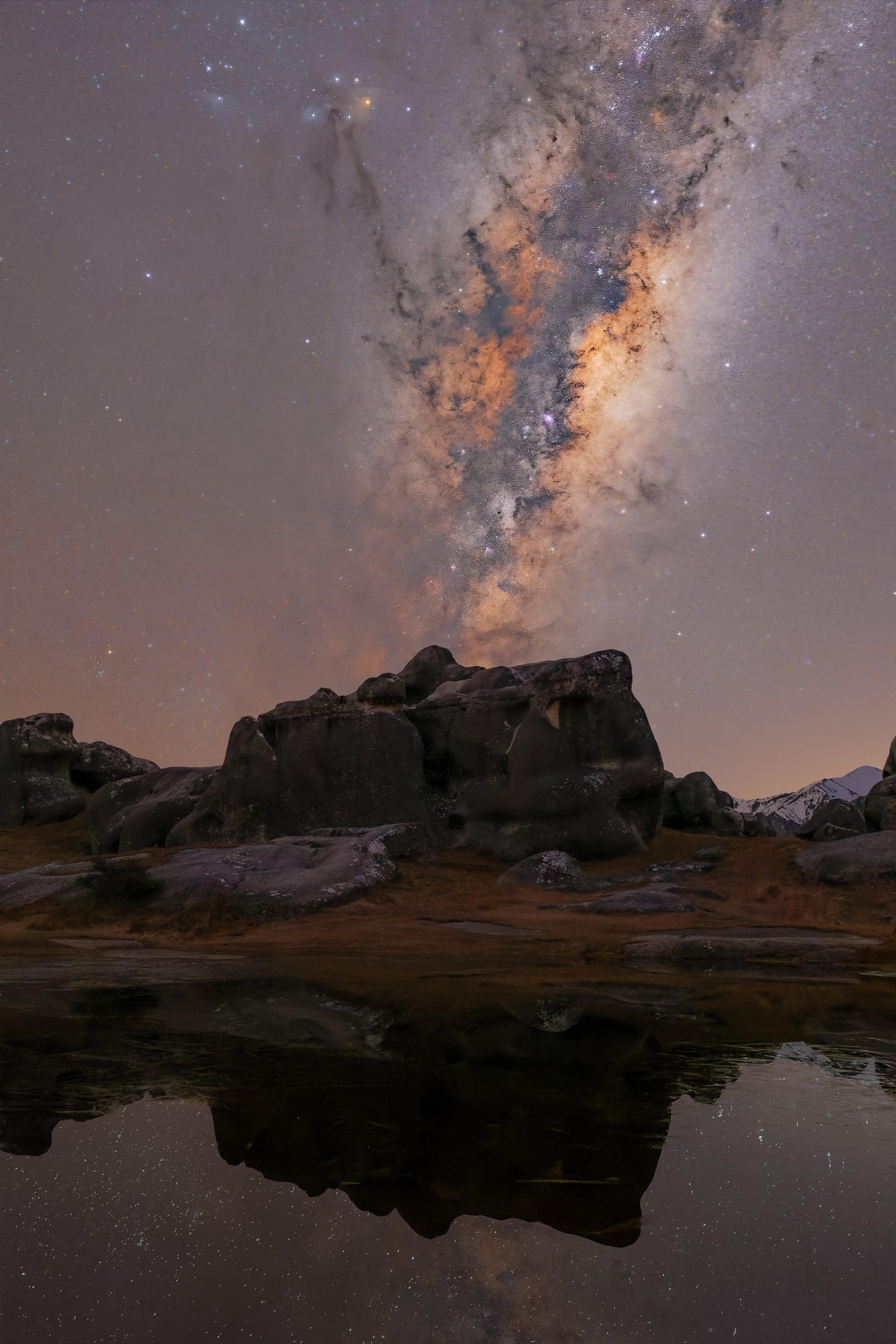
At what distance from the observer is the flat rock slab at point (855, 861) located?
45.6ft

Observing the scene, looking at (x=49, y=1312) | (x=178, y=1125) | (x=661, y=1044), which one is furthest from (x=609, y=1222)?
(x=661, y=1044)

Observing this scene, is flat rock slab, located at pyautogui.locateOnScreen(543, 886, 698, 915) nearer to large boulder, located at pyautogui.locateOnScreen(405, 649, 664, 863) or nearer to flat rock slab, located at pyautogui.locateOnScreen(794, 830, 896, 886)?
flat rock slab, located at pyautogui.locateOnScreen(794, 830, 896, 886)

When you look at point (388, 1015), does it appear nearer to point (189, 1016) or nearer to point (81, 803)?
point (189, 1016)

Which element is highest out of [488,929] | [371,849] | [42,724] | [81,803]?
[42,724]

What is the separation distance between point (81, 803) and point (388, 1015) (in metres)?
26.0

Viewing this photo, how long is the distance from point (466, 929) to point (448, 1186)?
316 inches

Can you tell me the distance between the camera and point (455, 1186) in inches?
99.4

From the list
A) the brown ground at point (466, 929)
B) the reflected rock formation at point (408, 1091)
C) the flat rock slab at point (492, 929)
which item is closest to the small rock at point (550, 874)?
the brown ground at point (466, 929)

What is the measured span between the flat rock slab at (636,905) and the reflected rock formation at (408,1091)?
20.3ft

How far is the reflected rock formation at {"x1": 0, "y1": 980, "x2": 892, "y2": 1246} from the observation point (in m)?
2.53

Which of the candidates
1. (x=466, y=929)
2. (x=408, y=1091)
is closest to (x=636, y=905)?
(x=466, y=929)

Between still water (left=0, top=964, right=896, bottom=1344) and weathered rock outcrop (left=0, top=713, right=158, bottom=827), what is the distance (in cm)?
2406

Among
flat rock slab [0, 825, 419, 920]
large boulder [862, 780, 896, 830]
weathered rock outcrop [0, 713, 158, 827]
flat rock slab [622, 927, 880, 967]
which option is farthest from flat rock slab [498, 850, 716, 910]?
weathered rock outcrop [0, 713, 158, 827]

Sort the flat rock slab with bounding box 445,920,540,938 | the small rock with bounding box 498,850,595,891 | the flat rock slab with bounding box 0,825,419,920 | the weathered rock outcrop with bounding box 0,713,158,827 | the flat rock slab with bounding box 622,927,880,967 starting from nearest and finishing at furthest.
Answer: the flat rock slab with bounding box 622,927,880,967
the flat rock slab with bounding box 445,920,540,938
the flat rock slab with bounding box 0,825,419,920
the small rock with bounding box 498,850,595,891
the weathered rock outcrop with bounding box 0,713,158,827
